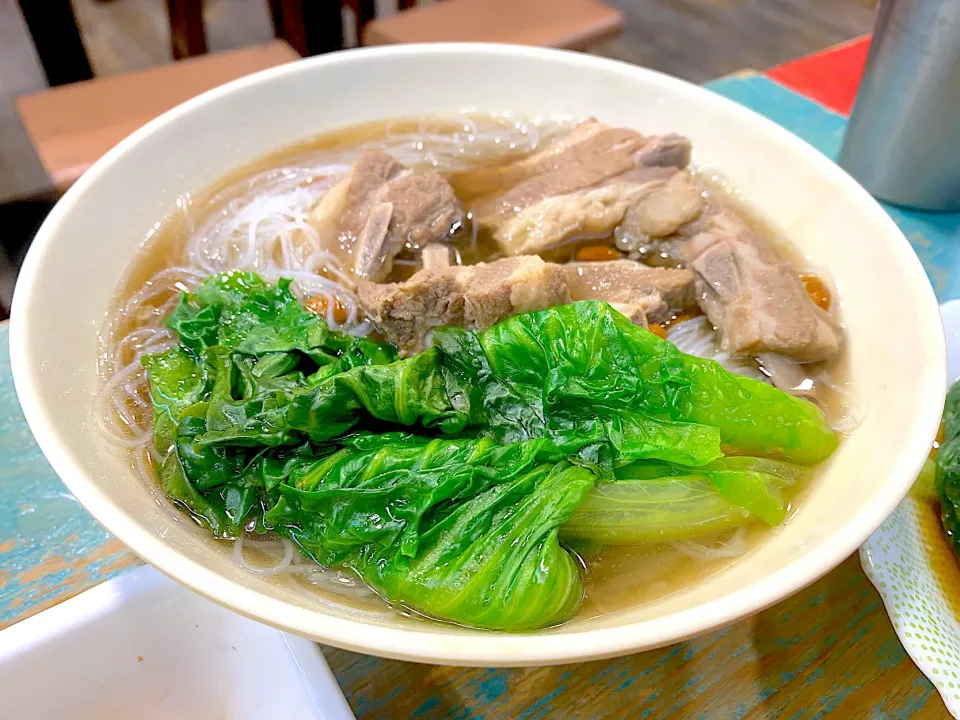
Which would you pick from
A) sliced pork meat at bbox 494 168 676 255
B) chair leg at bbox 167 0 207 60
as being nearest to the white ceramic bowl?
sliced pork meat at bbox 494 168 676 255

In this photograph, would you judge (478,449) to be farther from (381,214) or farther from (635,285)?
(381,214)

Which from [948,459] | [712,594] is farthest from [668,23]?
[712,594]

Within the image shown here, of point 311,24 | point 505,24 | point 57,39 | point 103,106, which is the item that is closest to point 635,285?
point 505,24

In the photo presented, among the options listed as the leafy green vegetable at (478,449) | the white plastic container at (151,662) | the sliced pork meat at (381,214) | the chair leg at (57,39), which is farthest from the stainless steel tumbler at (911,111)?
the chair leg at (57,39)

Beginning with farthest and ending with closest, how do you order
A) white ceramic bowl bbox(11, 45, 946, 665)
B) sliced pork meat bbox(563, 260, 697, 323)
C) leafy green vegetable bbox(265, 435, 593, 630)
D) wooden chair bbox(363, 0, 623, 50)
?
wooden chair bbox(363, 0, 623, 50)
sliced pork meat bbox(563, 260, 697, 323)
leafy green vegetable bbox(265, 435, 593, 630)
white ceramic bowl bbox(11, 45, 946, 665)

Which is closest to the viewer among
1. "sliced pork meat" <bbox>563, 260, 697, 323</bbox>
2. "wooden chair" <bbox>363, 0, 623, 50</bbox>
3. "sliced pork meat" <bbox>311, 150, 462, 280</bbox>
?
"sliced pork meat" <bbox>563, 260, 697, 323</bbox>

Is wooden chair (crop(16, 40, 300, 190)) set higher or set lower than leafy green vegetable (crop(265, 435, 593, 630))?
lower

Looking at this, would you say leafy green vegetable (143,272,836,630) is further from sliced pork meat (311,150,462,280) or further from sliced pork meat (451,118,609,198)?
sliced pork meat (451,118,609,198)

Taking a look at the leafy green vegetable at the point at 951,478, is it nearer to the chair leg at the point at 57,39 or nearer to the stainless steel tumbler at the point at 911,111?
the stainless steel tumbler at the point at 911,111
